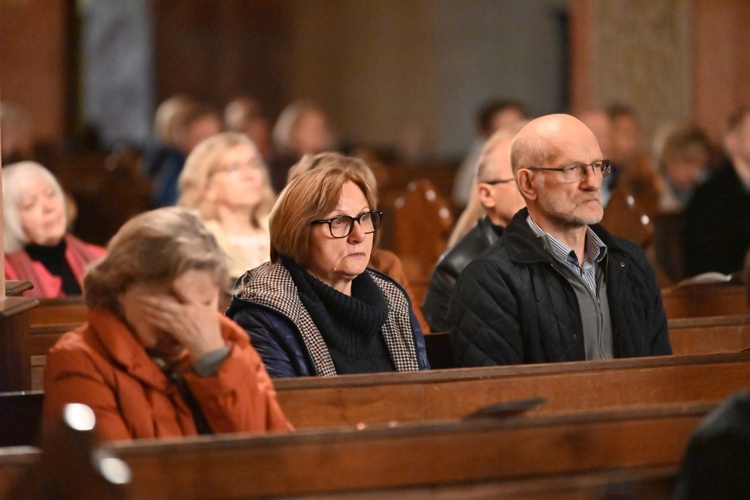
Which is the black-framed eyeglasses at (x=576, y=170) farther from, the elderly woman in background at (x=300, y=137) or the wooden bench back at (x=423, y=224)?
the elderly woman in background at (x=300, y=137)

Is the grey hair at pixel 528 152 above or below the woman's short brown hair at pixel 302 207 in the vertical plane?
above

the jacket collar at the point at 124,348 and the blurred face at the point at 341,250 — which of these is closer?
the jacket collar at the point at 124,348

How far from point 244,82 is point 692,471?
14.6m

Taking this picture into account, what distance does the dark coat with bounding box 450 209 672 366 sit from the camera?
3377 millimetres

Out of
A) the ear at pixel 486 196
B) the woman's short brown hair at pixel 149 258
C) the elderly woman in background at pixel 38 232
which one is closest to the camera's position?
the woman's short brown hair at pixel 149 258

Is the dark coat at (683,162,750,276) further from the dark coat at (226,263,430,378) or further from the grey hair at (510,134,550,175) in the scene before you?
the dark coat at (226,263,430,378)

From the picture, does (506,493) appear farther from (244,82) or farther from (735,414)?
(244,82)

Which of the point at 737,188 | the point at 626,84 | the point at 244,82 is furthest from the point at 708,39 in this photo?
the point at 244,82

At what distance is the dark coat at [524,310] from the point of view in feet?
11.1

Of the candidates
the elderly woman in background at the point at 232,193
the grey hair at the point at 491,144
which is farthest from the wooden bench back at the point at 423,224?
the grey hair at the point at 491,144

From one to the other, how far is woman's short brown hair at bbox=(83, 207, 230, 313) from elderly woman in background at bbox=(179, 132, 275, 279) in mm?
2361

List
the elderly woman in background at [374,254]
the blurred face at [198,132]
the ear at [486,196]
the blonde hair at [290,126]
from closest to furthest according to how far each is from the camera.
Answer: the elderly woman in background at [374,254] → the ear at [486,196] → the blurred face at [198,132] → the blonde hair at [290,126]

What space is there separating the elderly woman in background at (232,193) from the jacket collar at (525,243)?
5.69ft

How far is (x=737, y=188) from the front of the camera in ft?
20.6
